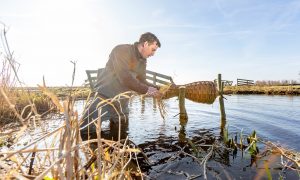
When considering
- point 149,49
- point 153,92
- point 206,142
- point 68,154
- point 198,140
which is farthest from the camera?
point 198,140

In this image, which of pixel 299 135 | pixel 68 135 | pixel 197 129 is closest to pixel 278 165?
pixel 299 135

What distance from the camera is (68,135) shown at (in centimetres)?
124

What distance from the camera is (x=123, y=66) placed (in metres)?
5.93

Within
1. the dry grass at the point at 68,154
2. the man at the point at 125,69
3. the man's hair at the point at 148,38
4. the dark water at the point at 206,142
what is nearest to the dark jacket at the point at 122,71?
the man at the point at 125,69

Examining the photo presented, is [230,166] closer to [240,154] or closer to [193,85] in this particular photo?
[240,154]

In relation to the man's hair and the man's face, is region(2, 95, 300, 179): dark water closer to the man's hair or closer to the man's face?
the man's face

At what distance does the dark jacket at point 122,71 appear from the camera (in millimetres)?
5918

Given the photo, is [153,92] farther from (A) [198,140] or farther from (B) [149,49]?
(A) [198,140]

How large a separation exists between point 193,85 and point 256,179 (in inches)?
164

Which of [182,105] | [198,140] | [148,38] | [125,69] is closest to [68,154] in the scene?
[125,69]

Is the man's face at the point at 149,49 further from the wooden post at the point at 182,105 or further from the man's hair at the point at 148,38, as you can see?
the wooden post at the point at 182,105

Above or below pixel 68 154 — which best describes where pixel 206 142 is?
below

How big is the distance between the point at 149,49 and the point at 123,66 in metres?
0.71

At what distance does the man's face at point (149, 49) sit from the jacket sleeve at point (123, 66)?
36cm
